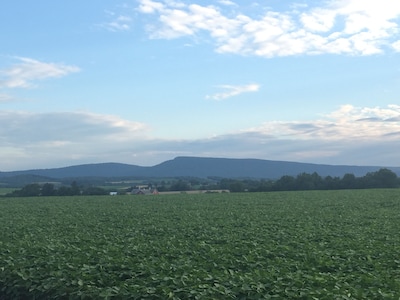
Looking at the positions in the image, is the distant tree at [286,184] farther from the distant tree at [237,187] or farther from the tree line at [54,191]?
the tree line at [54,191]

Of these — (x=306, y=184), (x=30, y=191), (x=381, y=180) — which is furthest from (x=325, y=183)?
(x=30, y=191)

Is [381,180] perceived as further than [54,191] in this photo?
Yes

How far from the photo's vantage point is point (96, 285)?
31.5 ft

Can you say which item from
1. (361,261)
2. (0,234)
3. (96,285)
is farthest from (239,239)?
(0,234)

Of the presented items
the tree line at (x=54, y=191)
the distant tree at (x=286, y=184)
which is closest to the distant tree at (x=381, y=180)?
the distant tree at (x=286, y=184)

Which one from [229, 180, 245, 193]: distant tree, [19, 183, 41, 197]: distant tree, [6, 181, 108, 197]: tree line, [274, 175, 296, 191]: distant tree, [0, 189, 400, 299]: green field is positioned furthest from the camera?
[274, 175, 296, 191]: distant tree

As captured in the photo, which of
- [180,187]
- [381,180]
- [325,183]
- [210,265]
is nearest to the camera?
[210,265]

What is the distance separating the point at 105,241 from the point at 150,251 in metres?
3.21

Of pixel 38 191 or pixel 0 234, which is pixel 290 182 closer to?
pixel 38 191

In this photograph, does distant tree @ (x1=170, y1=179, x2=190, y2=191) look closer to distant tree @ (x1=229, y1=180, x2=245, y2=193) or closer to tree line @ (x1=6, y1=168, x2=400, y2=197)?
tree line @ (x1=6, y1=168, x2=400, y2=197)

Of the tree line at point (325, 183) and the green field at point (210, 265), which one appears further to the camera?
the tree line at point (325, 183)

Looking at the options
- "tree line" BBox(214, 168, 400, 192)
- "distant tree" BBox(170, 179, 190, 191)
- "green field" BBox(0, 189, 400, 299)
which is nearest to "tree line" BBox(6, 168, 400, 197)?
"tree line" BBox(214, 168, 400, 192)

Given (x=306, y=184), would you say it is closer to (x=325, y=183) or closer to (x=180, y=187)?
(x=325, y=183)

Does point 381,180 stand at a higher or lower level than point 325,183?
higher
